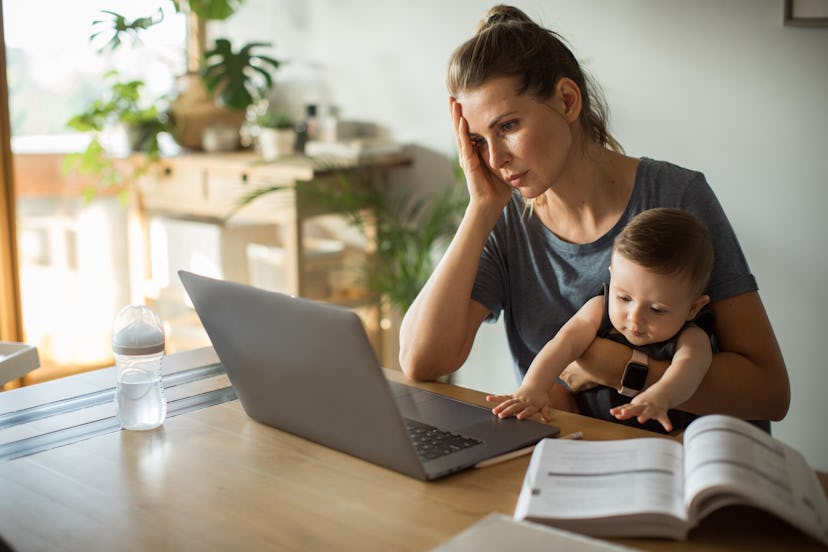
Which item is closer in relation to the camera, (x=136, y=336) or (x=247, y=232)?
(x=136, y=336)

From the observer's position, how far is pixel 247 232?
3.52 metres

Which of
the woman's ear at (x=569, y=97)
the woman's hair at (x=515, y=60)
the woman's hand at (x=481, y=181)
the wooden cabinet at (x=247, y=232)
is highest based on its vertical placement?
the woman's hair at (x=515, y=60)

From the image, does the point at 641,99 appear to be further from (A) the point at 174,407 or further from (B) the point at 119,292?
(B) the point at 119,292

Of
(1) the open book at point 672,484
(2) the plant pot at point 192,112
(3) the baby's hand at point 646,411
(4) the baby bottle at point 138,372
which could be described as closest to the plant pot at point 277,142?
(2) the plant pot at point 192,112

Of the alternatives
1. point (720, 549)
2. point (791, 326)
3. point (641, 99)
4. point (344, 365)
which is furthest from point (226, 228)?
point (720, 549)

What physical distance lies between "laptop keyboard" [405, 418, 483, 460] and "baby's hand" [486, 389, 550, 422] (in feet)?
0.35

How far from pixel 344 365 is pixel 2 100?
102 inches

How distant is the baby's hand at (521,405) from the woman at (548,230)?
0.59 ft

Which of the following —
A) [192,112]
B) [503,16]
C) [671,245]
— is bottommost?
[671,245]

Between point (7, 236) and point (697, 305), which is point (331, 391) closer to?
point (697, 305)

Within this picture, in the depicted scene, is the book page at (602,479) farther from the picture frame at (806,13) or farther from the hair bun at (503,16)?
the picture frame at (806,13)

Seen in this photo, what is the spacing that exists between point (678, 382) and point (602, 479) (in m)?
0.41

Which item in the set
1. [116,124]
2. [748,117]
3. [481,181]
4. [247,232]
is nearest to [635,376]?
[481,181]

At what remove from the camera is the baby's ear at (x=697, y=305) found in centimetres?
151
